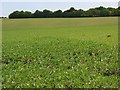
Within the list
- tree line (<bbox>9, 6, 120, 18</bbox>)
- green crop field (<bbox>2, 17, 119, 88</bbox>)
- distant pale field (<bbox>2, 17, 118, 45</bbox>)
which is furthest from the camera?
tree line (<bbox>9, 6, 120, 18</bbox>)

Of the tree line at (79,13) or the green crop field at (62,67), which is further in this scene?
the tree line at (79,13)

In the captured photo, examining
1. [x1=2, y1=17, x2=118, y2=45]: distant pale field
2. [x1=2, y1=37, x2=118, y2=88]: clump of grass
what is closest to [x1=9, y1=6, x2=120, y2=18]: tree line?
[x1=2, y1=17, x2=118, y2=45]: distant pale field

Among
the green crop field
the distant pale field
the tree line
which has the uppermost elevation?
the tree line

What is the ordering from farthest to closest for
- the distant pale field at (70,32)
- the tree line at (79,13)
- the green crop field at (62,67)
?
the tree line at (79,13)
the distant pale field at (70,32)
the green crop field at (62,67)

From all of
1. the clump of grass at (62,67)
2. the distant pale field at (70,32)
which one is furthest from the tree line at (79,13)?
the clump of grass at (62,67)

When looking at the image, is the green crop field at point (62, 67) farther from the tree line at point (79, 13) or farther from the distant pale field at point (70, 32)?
the tree line at point (79, 13)

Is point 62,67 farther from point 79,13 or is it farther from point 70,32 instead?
point 79,13

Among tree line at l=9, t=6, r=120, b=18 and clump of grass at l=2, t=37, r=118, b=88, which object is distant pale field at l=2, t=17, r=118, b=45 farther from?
tree line at l=9, t=6, r=120, b=18

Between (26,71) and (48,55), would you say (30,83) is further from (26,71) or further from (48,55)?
(48,55)

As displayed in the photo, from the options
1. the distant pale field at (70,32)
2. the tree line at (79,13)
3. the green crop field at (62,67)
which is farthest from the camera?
the tree line at (79,13)

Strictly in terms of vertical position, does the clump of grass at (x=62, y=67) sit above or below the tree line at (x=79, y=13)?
below

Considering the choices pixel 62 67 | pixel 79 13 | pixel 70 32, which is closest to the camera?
pixel 62 67

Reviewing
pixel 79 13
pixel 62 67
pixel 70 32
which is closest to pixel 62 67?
pixel 62 67

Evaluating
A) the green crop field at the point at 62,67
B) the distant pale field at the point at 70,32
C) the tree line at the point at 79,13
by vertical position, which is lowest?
the green crop field at the point at 62,67
